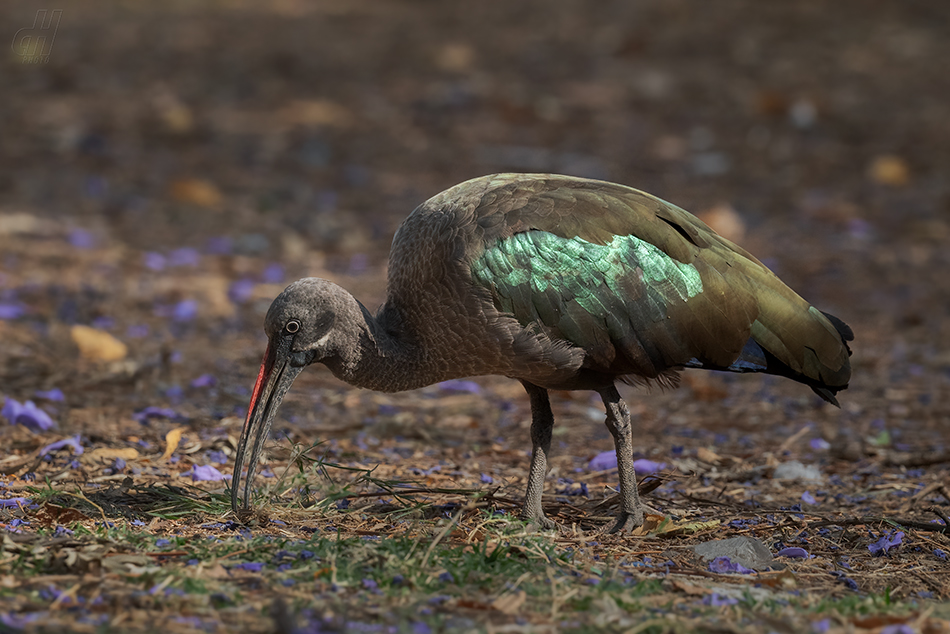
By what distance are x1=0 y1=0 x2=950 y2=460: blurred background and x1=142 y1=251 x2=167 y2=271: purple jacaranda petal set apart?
0.03 metres

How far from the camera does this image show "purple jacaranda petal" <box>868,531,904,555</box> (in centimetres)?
414

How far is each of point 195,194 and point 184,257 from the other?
1.49 m

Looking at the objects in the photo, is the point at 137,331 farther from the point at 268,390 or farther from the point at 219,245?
the point at 268,390

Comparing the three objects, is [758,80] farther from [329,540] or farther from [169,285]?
[329,540]

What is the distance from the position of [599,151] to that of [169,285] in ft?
16.5

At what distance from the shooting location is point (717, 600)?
343 cm

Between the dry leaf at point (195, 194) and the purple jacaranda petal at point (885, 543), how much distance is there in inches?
290

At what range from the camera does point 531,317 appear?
4.22 meters

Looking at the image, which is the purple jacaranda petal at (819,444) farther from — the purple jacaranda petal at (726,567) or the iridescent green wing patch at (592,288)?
the purple jacaranda petal at (726,567)

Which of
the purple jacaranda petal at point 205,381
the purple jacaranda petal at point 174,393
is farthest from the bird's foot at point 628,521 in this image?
the purple jacaranda petal at point 205,381

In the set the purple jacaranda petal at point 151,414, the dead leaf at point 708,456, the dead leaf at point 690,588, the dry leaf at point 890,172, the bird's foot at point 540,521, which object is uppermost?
the dry leaf at point 890,172

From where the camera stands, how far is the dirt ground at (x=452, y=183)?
5.17 meters

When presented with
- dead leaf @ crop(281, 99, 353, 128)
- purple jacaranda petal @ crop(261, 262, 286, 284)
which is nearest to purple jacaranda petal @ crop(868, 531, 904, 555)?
purple jacaranda petal @ crop(261, 262, 286, 284)

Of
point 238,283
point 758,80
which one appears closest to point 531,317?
point 238,283
